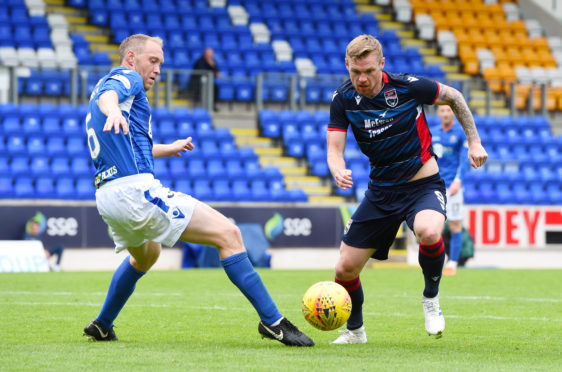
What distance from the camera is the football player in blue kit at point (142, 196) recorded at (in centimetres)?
584

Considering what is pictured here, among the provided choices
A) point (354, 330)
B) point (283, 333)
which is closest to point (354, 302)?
point (354, 330)

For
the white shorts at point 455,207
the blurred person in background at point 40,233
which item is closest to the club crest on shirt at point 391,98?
the white shorts at point 455,207

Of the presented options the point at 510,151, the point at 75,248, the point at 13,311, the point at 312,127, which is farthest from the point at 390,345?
the point at 510,151

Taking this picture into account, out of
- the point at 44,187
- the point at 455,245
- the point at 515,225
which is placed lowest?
the point at 515,225

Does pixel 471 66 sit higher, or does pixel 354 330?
pixel 471 66

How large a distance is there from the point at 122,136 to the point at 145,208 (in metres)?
0.48

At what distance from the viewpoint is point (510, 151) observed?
21.5m

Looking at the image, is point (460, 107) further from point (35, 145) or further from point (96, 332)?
point (35, 145)

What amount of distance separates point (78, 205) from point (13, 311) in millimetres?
7377

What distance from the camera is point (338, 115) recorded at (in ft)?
21.6

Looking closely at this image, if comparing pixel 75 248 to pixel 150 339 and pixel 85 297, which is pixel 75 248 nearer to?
pixel 85 297

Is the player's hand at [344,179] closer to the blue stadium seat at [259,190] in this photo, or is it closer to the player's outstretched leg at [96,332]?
the player's outstretched leg at [96,332]

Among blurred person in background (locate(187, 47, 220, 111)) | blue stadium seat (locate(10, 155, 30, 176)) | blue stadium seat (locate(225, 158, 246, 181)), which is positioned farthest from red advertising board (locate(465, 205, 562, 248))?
blue stadium seat (locate(10, 155, 30, 176))

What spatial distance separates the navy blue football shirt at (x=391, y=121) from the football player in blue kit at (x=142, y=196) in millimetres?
1178
